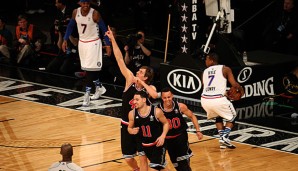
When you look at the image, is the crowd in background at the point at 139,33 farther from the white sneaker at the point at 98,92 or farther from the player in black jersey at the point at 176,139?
the player in black jersey at the point at 176,139

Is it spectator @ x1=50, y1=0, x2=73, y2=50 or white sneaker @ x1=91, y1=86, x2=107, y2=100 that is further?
spectator @ x1=50, y1=0, x2=73, y2=50

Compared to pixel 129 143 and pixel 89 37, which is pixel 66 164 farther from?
pixel 89 37

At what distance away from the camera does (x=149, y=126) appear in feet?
39.4

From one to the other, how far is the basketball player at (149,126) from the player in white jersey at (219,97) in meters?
2.77

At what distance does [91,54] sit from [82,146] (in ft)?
9.99

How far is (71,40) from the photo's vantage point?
20016 millimetres

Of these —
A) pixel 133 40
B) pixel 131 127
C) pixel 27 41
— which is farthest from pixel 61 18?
pixel 131 127

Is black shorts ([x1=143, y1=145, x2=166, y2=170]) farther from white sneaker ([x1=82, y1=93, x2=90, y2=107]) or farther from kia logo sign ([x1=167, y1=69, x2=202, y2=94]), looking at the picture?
white sneaker ([x1=82, y1=93, x2=90, y2=107])

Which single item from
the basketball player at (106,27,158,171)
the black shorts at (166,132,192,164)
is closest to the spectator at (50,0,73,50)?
the basketball player at (106,27,158,171)

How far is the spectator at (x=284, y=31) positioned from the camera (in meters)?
20.2

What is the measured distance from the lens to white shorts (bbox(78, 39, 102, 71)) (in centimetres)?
1760

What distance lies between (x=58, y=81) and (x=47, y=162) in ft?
20.7

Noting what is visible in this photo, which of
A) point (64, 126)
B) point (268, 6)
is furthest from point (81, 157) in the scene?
point (268, 6)

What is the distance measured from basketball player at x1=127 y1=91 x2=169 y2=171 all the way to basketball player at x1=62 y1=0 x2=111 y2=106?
547 cm
